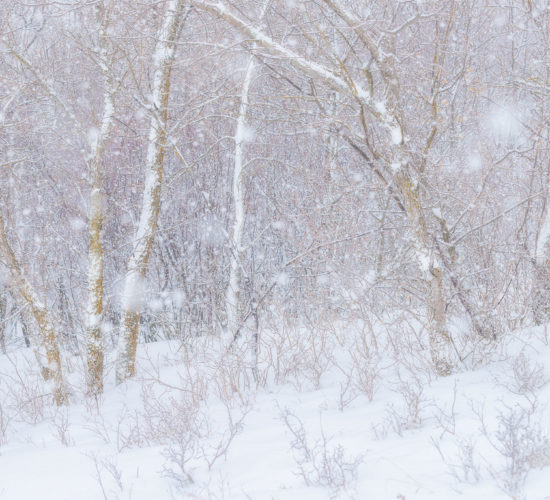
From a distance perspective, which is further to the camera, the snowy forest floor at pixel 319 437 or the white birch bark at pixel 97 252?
the white birch bark at pixel 97 252

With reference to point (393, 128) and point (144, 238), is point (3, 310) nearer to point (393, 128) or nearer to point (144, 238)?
point (144, 238)

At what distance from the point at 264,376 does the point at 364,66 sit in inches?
141

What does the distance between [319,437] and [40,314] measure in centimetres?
498

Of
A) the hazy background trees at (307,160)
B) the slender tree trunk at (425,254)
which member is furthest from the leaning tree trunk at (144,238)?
the slender tree trunk at (425,254)

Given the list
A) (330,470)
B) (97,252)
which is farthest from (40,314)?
(330,470)

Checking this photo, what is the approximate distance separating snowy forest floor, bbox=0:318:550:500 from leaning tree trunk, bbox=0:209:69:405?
64 centimetres

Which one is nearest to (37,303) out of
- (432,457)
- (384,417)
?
(384,417)

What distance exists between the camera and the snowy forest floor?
11.7 ft

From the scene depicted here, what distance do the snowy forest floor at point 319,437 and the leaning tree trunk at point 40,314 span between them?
2.09ft

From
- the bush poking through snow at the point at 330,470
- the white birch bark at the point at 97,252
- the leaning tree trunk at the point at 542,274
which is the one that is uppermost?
the white birch bark at the point at 97,252

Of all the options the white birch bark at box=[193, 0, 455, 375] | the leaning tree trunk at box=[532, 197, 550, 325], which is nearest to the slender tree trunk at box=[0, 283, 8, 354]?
the white birch bark at box=[193, 0, 455, 375]

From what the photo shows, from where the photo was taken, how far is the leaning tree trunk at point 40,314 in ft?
25.2

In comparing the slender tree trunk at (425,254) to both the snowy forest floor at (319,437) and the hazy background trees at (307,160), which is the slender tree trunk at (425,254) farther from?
the snowy forest floor at (319,437)

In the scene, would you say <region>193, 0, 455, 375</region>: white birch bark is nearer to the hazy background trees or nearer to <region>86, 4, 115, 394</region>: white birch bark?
the hazy background trees
